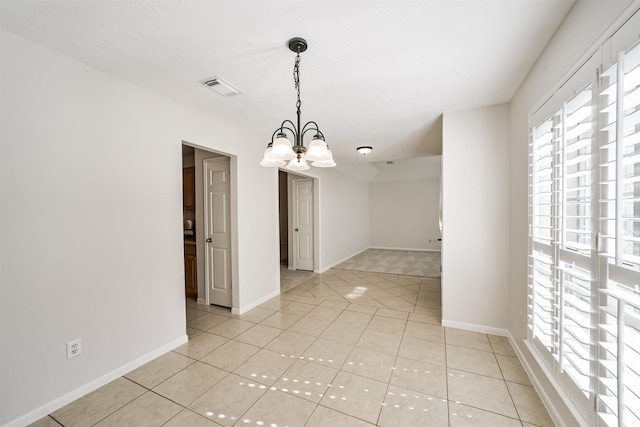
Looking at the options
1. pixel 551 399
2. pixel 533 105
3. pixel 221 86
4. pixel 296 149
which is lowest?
pixel 551 399

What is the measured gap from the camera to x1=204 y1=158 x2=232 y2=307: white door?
360cm

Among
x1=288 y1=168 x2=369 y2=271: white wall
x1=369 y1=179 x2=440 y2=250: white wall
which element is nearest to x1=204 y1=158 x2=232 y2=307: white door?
x1=288 y1=168 x2=369 y2=271: white wall

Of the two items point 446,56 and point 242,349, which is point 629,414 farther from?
point 242,349

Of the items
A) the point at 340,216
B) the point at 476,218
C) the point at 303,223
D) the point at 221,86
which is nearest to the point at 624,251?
the point at 476,218

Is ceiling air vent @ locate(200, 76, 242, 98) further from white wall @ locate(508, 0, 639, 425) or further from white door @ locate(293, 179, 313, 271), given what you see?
white door @ locate(293, 179, 313, 271)

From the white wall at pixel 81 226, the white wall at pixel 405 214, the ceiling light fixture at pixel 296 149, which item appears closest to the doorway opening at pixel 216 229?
the white wall at pixel 81 226

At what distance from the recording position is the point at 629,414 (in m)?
1.03

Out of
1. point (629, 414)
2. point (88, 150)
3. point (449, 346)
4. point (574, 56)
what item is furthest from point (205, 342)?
point (574, 56)

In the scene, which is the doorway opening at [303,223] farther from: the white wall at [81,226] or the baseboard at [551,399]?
the baseboard at [551,399]

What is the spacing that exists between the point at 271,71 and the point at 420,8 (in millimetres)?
1137

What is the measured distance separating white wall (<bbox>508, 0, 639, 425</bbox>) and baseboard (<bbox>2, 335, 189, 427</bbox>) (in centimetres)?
312

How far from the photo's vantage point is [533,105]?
203 cm

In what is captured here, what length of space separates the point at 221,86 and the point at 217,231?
2.06m

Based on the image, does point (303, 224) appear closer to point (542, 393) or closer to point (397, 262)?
point (397, 262)
